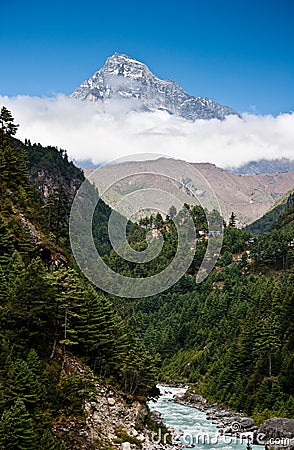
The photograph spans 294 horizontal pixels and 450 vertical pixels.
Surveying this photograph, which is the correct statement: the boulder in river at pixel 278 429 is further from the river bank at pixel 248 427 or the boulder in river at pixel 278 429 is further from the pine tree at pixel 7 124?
the pine tree at pixel 7 124

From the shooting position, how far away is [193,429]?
50312mm

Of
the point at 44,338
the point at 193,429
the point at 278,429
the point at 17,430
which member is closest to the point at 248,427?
the point at 193,429

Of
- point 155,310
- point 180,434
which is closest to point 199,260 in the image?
point 155,310

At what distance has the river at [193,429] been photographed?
4244cm

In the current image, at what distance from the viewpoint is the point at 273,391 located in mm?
54594

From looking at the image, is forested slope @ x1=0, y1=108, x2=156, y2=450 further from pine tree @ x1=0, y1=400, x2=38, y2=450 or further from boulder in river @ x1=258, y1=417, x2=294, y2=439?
boulder in river @ x1=258, y1=417, x2=294, y2=439

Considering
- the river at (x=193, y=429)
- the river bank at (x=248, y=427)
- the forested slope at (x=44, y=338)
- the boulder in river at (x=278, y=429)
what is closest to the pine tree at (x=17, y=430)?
the forested slope at (x=44, y=338)

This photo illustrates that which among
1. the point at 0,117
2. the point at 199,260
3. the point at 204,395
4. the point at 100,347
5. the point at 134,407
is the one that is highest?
the point at 0,117

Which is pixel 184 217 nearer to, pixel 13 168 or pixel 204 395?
pixel 204 395

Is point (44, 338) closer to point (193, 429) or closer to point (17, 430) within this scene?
point (17, 430)

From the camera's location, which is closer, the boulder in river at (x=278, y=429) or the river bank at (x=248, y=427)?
the river bank at (x=248, y=427)

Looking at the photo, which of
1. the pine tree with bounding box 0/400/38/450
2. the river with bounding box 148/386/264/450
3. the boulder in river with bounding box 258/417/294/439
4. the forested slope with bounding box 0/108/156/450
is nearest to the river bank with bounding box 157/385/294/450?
the boulder in river with bounding box 258/417/294/439

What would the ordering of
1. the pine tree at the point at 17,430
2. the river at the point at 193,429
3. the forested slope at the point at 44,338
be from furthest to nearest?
the river at the point at 193,429 → the forested slope at the point at 44,338 → the pine tree at the point at 17,430

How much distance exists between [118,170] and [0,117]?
28.7 meters
